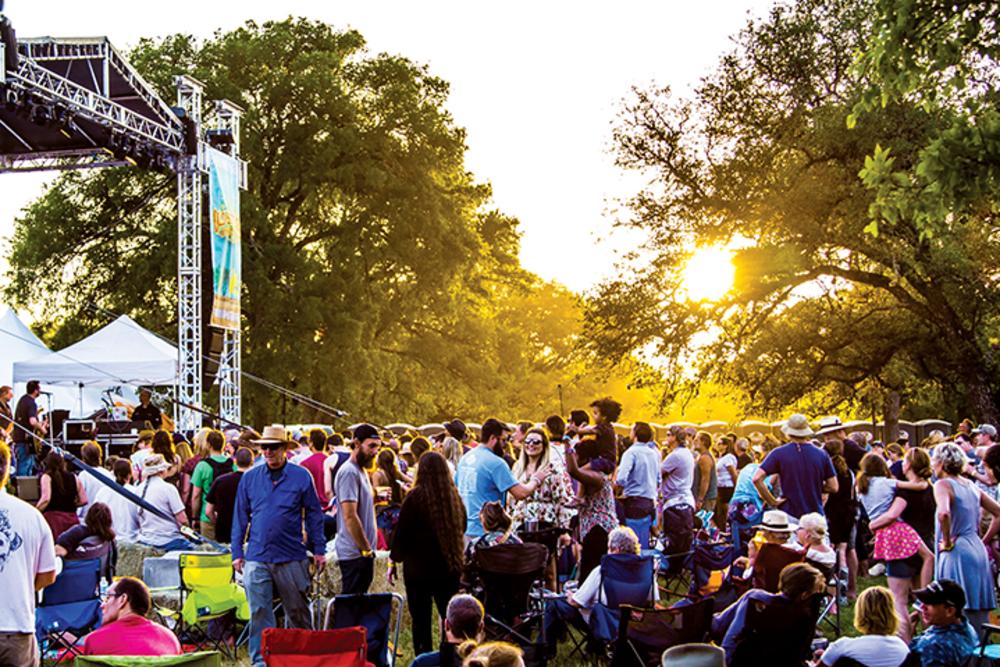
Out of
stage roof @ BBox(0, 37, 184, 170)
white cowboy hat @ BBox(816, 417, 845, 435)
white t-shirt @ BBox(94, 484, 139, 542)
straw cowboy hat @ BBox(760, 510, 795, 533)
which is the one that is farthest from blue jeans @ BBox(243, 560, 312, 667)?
stage roof @ BBox(0, 37, 184, 170)

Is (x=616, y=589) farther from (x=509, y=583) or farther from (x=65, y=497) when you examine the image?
(x=65, y=497)

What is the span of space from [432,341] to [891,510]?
27.0 meters

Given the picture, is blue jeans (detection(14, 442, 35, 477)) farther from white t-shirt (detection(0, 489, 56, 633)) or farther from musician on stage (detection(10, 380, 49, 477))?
white t-shirt (detection(0, 489, 56, 633))

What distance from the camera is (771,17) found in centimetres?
2486

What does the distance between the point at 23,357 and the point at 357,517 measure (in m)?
13.7

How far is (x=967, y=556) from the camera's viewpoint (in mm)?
7242

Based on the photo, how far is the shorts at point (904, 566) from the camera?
25.9 ft

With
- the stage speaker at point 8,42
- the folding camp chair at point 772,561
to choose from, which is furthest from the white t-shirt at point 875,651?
the stage speaker at point 8,42

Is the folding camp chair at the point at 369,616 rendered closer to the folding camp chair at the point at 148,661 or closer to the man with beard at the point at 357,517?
the man with beard at the point at 357,517

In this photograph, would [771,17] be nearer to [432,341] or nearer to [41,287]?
[432,341]

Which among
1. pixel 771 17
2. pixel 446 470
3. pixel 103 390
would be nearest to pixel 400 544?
pixel 446 470

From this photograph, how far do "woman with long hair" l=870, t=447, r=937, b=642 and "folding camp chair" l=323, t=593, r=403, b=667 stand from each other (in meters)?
3.28

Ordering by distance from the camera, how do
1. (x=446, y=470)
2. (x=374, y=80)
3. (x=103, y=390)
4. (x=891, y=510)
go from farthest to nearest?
(x=374, y=80), (x=103, y=390), (x=891, y=510), (x=446, y=470)

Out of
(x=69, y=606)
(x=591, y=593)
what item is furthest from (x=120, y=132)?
(x=591, y=593)
